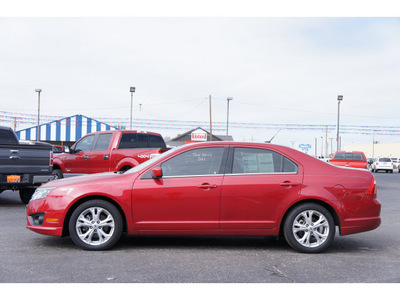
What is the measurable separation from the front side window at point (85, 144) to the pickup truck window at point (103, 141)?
312mm

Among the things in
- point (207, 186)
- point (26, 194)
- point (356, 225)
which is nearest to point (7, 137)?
point (26, 194)

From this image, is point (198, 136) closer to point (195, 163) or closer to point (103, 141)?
point (103, 141)

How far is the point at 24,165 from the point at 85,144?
312 centimetres

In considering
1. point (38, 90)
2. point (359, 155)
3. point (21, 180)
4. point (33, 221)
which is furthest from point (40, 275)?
point (38, 90)

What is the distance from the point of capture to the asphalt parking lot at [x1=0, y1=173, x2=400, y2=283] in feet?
15.6

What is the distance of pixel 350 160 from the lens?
803 inches

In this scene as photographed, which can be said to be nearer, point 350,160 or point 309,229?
point 309,229

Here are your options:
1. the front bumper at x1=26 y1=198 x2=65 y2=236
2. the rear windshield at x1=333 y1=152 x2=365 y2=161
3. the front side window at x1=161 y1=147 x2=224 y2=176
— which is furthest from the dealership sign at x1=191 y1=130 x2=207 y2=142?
the front bumper at x1=26 y1=198 x2=65 y2=236

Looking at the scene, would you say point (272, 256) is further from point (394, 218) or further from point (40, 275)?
point (394, 218)

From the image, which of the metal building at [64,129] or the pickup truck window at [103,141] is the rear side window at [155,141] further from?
the metal building at [64,129]

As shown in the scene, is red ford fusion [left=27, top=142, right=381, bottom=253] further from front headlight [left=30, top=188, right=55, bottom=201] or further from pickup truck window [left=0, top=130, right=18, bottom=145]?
pickup truck window [left=0, top=130, right=18, bottom=145]

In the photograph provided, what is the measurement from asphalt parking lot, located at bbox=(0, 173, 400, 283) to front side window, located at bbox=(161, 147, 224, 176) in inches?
41.5

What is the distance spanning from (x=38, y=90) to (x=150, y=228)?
43.6 meters

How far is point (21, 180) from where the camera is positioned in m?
10.6
